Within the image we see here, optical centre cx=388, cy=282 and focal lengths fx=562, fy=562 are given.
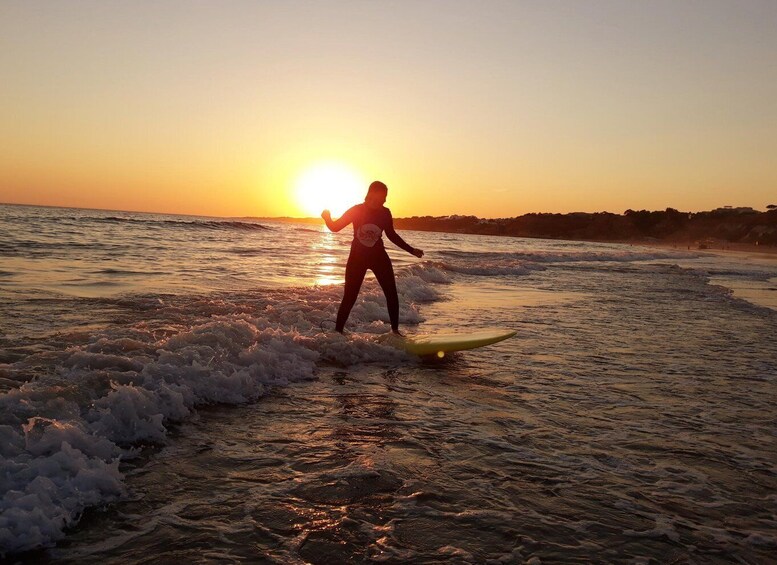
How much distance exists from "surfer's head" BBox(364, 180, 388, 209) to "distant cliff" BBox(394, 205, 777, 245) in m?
86.1

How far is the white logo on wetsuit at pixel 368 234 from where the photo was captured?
7996 millimetres

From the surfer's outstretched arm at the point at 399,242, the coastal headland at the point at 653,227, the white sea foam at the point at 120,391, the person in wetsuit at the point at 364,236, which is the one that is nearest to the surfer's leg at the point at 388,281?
the person in wetsuit at the point at 364,236

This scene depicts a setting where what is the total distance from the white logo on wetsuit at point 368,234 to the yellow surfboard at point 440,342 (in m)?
1.36

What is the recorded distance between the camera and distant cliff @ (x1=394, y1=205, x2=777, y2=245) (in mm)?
87500

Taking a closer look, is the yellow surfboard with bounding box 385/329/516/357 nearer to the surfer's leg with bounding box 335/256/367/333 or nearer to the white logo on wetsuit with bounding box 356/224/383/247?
the surfer's leg with bounding box 335/256/367/333

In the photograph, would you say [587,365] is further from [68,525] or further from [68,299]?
[68,299]

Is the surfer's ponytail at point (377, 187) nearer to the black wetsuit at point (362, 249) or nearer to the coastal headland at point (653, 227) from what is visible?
the black wetsuit at point (362, 249)

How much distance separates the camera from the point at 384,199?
8.09 m

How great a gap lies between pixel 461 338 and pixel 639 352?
2623 millimetres

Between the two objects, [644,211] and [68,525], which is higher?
[644,211]

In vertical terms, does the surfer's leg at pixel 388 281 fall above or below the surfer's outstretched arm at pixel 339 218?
below

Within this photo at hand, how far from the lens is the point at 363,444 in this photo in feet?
13.8

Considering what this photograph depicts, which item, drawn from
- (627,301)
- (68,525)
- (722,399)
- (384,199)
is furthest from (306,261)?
(68,525)

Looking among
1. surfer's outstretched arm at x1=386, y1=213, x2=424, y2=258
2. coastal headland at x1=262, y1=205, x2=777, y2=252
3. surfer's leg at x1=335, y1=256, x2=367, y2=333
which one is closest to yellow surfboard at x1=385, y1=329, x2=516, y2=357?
surfer's leg at x1=335, y1=256, x2=367, y2=333
